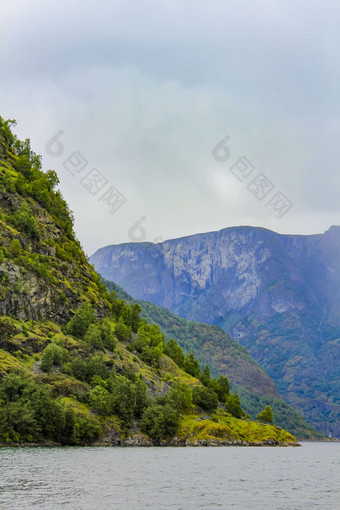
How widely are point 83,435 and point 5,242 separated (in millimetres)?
76232

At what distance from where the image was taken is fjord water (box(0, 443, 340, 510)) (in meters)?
55.0

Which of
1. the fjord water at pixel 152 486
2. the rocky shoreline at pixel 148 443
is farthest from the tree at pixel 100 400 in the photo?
the fjord water at pixel 152 486

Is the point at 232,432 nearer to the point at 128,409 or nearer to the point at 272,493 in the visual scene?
the point at 128,409

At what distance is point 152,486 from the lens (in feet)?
223

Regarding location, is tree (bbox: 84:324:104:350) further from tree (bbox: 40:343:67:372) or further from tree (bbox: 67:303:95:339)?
tree (bbox: 40:343:67:372)

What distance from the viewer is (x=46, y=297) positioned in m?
195

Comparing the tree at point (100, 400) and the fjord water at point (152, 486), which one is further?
the tree at point (100, 400)

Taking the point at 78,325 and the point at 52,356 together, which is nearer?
the point at 52,356

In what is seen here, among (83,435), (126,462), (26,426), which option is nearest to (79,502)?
(126,462)

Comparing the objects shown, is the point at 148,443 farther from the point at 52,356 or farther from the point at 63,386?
the point at 52,356

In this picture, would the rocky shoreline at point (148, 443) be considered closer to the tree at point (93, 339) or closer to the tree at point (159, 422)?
the tree at point (159, 422)

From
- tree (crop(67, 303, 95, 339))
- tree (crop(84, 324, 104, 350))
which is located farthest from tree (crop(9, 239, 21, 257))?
tree (crop(84, 324, 104, 350))

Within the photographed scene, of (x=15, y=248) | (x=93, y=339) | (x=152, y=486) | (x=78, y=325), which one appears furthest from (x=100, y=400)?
(x=152, y=486)

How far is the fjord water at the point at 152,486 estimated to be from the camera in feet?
180
